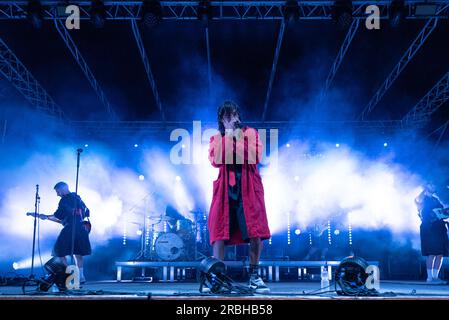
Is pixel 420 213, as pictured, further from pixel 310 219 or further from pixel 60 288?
pixel 60 288

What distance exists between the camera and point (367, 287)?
12.2ft

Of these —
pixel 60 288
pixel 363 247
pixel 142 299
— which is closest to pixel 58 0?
pixel 60 288

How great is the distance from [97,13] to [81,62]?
2.26 metres

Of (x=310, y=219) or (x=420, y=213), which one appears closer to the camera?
(x=420, y=213)

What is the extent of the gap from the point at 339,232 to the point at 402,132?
124 inches

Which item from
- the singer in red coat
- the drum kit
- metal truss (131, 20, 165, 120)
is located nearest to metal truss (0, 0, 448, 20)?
metal truss (131, 20, 165, 120)

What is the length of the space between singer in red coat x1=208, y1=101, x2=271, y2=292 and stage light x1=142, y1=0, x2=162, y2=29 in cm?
372

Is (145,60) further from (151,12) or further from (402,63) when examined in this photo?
(402,63)

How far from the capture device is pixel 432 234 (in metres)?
8.12

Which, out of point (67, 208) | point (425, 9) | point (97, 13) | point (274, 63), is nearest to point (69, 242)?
point (67, 208)

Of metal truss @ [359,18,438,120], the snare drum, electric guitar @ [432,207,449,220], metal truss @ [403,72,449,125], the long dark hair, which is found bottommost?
the snare drum

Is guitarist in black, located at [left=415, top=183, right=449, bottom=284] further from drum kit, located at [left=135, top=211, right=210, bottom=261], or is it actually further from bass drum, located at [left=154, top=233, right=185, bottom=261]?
bass drum, located at [left=154, top=233, right=185, bottom=261]

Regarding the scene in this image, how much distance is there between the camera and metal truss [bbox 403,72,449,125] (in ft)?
31.8

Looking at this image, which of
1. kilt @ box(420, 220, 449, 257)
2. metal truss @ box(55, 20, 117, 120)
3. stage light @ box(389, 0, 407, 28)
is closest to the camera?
stage light @ box(389, 0, 407, 28)
